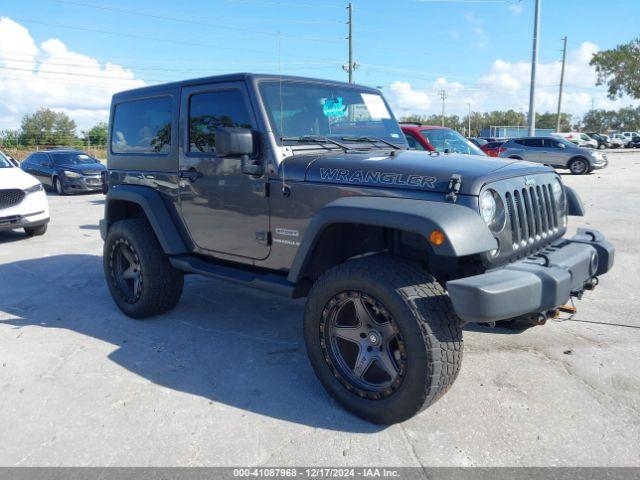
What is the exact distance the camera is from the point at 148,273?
14.4ft

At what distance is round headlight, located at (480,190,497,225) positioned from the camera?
2742mm

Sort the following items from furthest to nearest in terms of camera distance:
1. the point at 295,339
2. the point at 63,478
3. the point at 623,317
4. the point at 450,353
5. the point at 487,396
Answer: the point at 623,317 < the point at 295,339 < the point at 487,396 < the point at 450,353 < the point at 63,478

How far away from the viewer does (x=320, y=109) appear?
3.90 metres

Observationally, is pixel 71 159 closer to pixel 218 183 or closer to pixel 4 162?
pixel 4 162

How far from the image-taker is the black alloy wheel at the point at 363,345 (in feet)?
9.29

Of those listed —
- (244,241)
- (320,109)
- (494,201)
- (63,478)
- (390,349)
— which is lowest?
(63,478)

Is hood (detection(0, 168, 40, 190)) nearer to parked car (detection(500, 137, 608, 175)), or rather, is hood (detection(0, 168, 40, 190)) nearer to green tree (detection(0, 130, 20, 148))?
parked car (detection(500, 137, 608, 175))

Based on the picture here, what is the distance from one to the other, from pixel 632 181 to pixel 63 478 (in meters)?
17.9

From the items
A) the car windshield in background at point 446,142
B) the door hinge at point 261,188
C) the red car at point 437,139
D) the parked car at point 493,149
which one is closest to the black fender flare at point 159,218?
the door hinge at point 261,188

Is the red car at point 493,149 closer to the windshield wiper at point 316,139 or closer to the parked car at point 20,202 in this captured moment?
the parked car at point 20,202

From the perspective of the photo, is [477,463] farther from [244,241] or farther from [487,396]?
[244,241]

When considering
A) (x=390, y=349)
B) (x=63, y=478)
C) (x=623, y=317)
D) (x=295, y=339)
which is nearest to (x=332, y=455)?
(x=390, y=349)

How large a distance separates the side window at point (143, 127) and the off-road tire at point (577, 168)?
1946 centimetres

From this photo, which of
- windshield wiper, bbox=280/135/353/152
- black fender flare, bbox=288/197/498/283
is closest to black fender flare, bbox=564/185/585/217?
black fender flare, bbox=288/197/498/283
